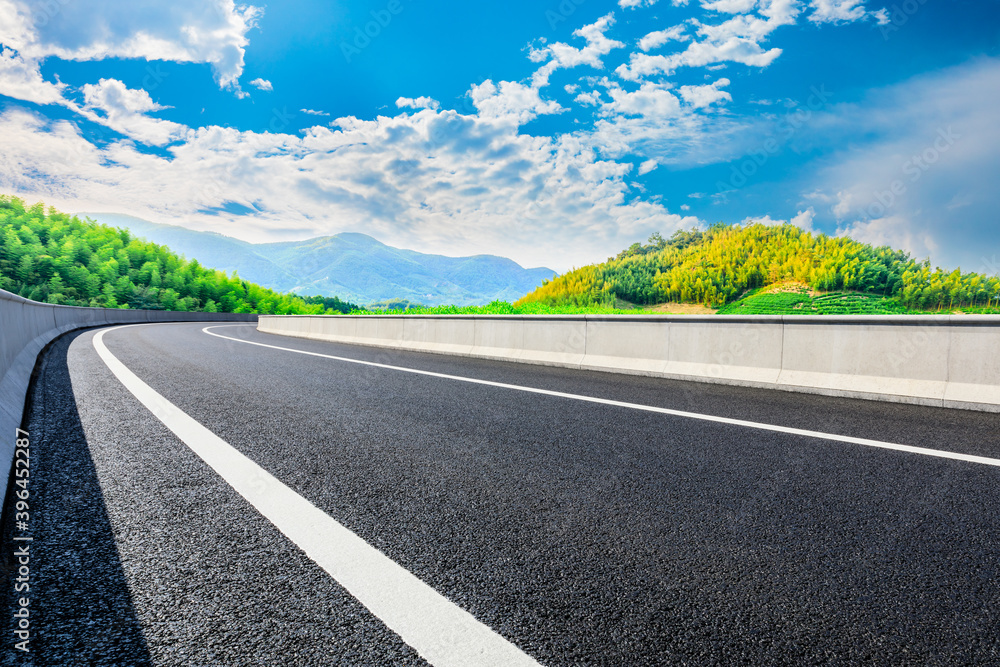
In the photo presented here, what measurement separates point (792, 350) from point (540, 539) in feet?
20.6

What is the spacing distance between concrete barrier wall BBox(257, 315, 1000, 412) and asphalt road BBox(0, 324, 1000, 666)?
4.35 feet

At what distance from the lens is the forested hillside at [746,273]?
7450 cm

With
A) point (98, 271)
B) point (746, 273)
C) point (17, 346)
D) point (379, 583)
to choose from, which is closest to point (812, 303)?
point (746, 273)

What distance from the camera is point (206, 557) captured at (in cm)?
234

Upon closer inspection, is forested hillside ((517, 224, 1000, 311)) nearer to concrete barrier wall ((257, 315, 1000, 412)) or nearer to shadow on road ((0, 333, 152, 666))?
concrete barrier wall ((257, 315, 1000, 412))

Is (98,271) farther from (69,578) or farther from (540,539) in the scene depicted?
(540,539)

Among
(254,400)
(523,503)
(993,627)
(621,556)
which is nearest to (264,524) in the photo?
(523,503)

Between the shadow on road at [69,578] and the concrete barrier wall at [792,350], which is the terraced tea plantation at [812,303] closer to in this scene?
the concrete barrier wall at [792,350]

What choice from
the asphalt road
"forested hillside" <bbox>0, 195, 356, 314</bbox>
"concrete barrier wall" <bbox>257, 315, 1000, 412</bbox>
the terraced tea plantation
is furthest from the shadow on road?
"forested hillside" <bbox>0, 195, 356, 314</bbox>

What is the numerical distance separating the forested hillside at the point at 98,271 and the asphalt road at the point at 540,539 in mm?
101137

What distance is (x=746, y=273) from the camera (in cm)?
9069

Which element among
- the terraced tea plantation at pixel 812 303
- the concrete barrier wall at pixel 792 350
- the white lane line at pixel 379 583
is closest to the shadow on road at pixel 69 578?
the white lane line at pixel 379 583

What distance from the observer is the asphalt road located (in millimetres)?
1773

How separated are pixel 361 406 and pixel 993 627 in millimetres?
5048
